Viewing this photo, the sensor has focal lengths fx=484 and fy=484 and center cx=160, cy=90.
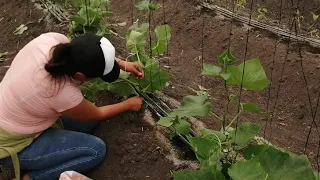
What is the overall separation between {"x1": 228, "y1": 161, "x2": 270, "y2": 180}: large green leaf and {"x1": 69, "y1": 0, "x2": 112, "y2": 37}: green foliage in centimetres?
181

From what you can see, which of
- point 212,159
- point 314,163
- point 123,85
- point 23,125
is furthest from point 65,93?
point 314,163

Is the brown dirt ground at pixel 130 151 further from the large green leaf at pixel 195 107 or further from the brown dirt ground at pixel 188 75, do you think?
the large green leaf at pixel 195 107

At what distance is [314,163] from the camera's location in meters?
3.04

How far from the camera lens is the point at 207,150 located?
204 centimetres

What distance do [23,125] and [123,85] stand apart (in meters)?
0.63

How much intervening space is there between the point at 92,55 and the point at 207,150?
2.24 ft

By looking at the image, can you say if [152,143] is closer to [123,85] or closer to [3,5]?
[123,85]

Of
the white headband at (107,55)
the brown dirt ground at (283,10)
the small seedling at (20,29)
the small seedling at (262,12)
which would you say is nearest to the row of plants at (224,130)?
the white headband at (107,55)

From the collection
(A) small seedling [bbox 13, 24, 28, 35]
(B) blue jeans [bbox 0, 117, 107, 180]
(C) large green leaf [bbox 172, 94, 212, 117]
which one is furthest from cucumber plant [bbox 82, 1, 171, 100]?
(A) small seedling [bbox 13, 24, 28, 35]

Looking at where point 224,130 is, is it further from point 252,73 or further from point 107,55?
point 107,55

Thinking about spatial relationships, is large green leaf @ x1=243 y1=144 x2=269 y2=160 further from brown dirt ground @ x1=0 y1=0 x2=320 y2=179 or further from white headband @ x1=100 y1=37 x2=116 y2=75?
white headband @ x1=100 y1=37 x2=116 y2=75

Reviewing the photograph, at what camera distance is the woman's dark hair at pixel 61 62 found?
2.24 m

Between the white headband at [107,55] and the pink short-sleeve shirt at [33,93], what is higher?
the white headband at [107,55]

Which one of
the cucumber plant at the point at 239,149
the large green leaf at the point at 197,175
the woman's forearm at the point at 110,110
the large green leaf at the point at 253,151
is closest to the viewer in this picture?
the cucumber plant at the point at 239,149
